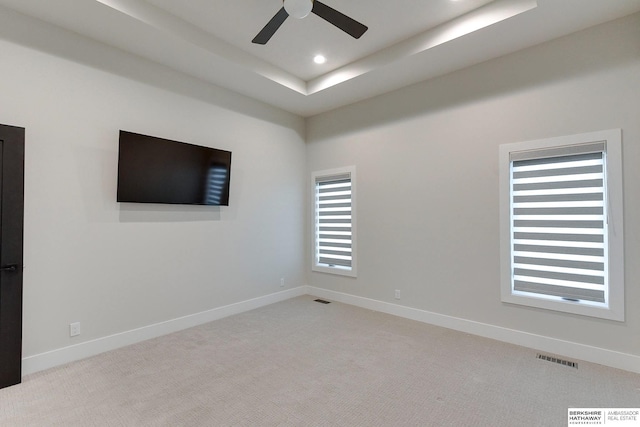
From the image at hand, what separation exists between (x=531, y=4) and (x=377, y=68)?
1544 millimetres

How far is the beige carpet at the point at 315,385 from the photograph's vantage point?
6.85ft

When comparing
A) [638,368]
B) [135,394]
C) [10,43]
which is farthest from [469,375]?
[10,43]

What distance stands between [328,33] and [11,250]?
3.57 m

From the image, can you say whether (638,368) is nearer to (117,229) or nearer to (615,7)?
(615,7)

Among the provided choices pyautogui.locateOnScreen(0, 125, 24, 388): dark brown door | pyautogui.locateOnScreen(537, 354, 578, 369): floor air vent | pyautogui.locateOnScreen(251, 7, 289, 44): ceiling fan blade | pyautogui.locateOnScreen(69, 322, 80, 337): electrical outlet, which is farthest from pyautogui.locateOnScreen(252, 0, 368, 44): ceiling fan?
pyautogui.locateOnScreen(537, 354, 578, 369): floor air vent

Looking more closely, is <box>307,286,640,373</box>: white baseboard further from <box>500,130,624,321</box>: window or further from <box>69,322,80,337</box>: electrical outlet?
<box>69,322,80,337</box>: electrical outlet

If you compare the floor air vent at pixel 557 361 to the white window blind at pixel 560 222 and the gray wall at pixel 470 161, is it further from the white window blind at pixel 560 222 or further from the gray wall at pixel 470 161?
the white window blind at pixel 560 222

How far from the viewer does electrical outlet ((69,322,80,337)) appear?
2.91m

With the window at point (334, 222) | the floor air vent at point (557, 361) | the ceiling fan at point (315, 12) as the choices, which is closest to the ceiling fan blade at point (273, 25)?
the ceiling fan at point (315, 12)

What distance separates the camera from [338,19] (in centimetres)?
245

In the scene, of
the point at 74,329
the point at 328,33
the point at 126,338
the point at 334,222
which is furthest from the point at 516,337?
the point at 74,329

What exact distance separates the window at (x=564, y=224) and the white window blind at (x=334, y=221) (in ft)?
7.08

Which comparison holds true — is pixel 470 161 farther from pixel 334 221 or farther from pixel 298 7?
pixel 298 7

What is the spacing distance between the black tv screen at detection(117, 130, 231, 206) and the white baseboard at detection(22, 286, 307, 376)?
1434 millimetres
